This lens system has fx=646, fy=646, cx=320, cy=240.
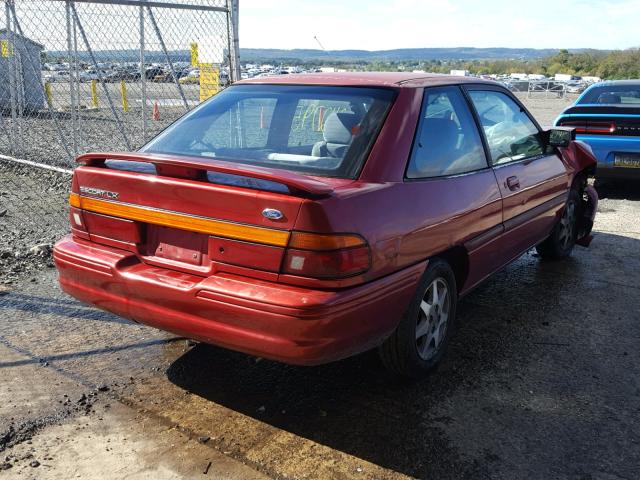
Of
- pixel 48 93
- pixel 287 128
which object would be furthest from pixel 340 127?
pixel 48 93

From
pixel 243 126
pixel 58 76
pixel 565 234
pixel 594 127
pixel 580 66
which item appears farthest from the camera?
pixel 580 66

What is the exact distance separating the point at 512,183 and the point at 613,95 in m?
6.20

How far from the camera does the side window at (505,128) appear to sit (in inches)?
168

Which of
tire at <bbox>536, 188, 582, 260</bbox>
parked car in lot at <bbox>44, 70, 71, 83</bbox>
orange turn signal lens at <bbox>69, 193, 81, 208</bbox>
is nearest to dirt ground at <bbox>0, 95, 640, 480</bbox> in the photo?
orange turn signal lens at <bbox>69, 193, 81, 208</bbox>

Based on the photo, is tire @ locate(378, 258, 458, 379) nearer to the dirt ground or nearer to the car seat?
the dirt ground

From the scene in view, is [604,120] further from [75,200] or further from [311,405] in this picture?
[75,200]

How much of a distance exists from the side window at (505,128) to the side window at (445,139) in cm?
20

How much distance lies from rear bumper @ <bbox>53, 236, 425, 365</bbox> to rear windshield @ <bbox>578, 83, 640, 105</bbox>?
24.8 feet

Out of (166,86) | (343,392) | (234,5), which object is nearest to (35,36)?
(166,86)

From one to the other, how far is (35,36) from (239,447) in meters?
7.56

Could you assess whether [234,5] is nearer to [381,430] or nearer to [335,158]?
[335,158]

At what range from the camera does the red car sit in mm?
2777

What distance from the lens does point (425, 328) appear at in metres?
3.54

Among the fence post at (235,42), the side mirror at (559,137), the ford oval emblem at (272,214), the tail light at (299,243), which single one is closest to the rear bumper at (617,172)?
the side mirror at (559,137)
